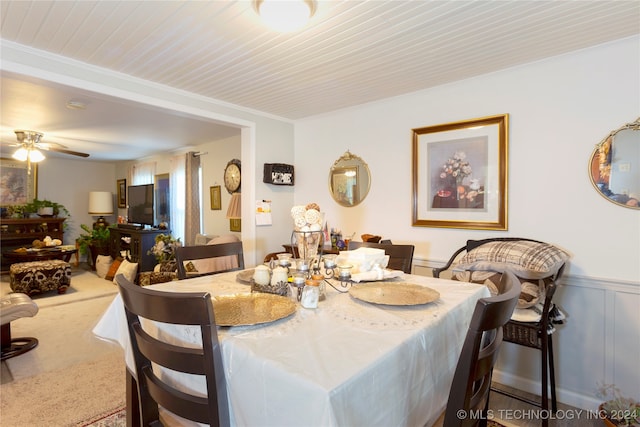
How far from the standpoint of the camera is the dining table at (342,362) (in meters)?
0.72

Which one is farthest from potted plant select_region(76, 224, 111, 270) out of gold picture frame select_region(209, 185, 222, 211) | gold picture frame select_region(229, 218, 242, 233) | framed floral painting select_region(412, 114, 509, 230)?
framed floral painting select_region(412, 114, 509, 230)

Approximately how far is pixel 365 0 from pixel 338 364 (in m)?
1.64

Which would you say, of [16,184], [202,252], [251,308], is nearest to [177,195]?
[16,184]

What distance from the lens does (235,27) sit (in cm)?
183

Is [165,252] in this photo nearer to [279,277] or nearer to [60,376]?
[60,376]

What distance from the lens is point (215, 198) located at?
5.01m

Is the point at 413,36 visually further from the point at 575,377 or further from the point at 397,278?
the point at 575,377

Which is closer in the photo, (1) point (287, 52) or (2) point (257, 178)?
(1) point (287, 52)

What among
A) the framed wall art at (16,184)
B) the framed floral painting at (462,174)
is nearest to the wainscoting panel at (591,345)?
the framed floral painting at (462,174)

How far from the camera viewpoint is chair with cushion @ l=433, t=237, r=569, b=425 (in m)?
1.91

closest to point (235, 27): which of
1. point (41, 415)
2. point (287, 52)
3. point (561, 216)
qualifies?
point (287, 52)

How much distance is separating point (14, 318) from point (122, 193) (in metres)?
5.48

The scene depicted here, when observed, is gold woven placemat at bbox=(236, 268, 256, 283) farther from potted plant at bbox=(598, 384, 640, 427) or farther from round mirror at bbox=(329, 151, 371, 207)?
potted plant at bbox=(598, 384, 640, 427)

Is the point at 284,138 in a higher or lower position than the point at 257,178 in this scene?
higher
